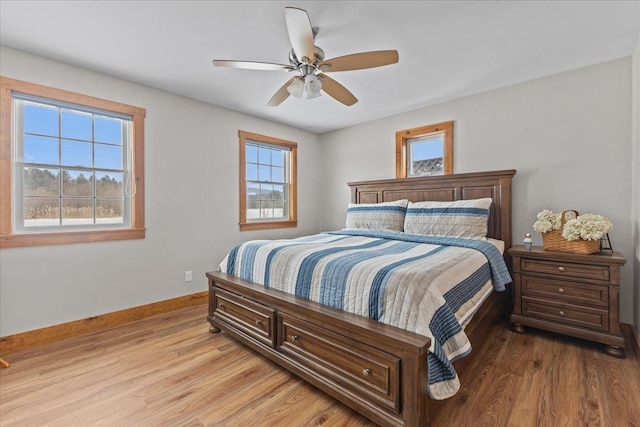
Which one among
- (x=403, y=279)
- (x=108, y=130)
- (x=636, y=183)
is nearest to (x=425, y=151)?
(x=636, y=183)

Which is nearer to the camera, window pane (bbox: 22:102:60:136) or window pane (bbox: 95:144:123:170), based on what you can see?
window pane (bbox: 22:102:60:136)

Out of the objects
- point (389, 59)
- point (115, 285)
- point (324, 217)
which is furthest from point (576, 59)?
point (115, 285)

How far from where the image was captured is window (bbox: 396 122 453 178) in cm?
358

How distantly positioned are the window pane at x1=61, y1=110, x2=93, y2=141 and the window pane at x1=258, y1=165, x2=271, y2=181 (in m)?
2.01

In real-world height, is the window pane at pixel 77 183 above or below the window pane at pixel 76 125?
below

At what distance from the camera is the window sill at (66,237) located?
2344 millimetres

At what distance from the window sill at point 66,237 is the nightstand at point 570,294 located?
12.3 feet

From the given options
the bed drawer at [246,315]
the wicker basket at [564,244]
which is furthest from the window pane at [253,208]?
the wicker basket at [564,244]

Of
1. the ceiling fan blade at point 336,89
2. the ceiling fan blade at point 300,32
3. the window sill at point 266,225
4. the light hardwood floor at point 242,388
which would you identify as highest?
the ceiling fan blade at point 300,32

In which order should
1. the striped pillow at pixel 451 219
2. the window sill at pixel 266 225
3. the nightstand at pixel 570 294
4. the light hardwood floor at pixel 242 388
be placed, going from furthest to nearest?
the window sill at pixel 266 225, the striped pillow at pixel 451 219, the nightstand at pixel 570 294, the light hardwood floor at pixel 242 388

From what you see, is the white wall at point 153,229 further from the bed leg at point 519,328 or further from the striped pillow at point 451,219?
the bed leg at point 519,328

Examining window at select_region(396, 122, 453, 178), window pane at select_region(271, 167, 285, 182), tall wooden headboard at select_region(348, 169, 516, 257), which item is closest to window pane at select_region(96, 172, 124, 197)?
window pane at select_region(271, 167, 285, 182)

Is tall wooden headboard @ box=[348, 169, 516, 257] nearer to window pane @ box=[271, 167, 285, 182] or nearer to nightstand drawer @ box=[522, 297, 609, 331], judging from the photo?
nightstand drawer @ box=[522, 297, 609, 331]

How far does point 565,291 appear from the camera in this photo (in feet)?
7.83
